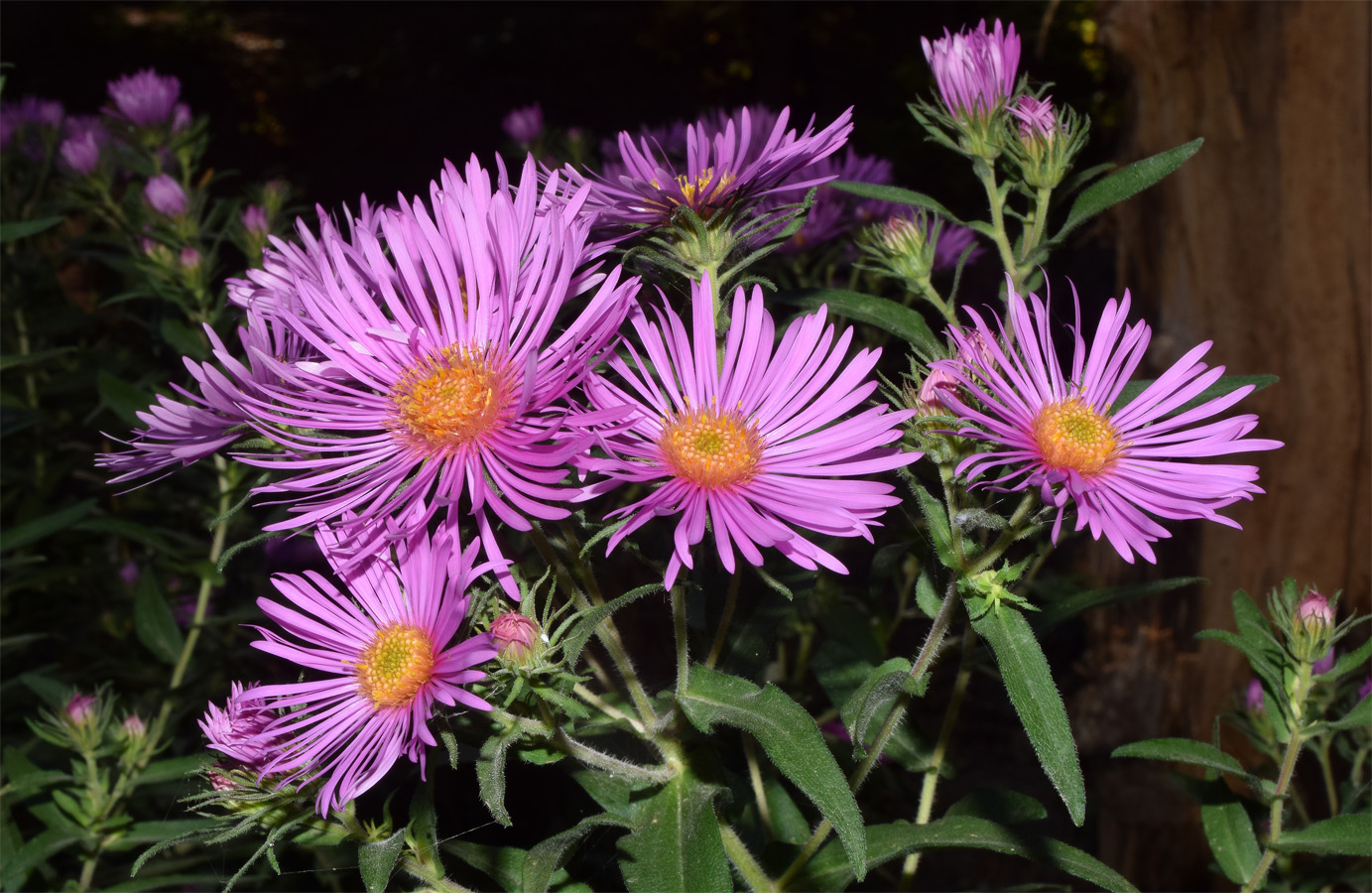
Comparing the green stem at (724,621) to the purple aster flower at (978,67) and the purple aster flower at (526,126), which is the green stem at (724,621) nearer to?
the purple aster flower at (978,67)

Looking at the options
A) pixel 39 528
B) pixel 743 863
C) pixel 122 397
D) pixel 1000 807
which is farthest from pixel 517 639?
pixel 39 528

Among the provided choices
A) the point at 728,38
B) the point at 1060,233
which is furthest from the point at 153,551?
the point at 728,38

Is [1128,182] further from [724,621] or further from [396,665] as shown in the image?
[396,665]

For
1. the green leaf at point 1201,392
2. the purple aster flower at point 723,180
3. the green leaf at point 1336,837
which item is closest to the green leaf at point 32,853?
the purple aster flower at point 723,180

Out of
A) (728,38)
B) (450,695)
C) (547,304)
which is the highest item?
(728,38)

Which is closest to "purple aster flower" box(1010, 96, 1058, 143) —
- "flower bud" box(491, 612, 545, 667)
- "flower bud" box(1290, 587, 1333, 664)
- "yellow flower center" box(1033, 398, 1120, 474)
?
"yellow flower center" box(1033, 398, 1120, 474)

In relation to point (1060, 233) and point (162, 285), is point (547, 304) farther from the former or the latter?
point (162, 285)

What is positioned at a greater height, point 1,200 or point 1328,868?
point 1,200

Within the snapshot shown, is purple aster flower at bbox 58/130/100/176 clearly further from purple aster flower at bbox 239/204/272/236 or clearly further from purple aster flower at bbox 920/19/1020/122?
purple aster flower at bbox 920/19/1020/122
